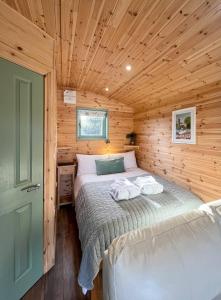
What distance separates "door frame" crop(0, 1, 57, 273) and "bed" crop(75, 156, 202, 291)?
38cm

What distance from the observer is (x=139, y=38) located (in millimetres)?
1552

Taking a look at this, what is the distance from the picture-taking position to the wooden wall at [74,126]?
335 centimetres

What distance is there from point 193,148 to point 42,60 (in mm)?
2188

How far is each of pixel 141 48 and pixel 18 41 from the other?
1.14 metres

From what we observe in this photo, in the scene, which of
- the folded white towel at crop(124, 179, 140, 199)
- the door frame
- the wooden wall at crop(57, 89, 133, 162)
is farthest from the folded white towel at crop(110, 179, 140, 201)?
the wooden wall at crop(57, 89, 133, 162)

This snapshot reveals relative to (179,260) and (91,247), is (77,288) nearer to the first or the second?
(91,247)

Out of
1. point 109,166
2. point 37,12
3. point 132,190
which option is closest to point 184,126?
point 132,190

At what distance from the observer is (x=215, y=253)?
3.04 feet

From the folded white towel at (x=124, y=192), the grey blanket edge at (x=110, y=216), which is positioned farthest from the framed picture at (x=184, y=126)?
the folded white towel at (x=124, y=192)

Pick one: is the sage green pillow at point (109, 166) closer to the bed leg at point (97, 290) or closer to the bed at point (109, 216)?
the bed at point (109, 216)

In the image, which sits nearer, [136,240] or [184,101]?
[136,240]

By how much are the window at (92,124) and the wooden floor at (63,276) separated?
195 centimetres

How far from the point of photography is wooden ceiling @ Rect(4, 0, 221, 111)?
1.21m

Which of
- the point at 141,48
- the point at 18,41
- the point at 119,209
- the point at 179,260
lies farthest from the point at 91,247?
the point at 141,48
